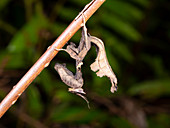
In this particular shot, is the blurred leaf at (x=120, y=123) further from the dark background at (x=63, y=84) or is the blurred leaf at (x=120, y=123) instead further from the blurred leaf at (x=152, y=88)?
the blurred leaf at (x=152, y=88)

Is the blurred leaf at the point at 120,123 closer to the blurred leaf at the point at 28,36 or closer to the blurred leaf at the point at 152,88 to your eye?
the blurred leaf at the point at 152,88

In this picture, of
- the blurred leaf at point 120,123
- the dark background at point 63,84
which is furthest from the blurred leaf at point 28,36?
the blurred leaf at point 120,123

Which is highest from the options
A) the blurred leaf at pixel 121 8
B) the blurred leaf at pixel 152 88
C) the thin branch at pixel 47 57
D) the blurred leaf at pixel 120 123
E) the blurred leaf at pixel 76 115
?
the blurred leaf at pixel 121 8

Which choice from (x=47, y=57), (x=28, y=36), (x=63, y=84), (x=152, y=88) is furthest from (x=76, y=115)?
(x=47, y=57)

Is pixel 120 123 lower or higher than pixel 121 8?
lower

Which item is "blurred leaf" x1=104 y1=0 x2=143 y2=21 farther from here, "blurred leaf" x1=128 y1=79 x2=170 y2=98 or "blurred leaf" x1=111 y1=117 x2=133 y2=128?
"blurred leaf" x1=111 y1=117 x2=133 y2=128

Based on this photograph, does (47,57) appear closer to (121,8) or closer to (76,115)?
(76,115)

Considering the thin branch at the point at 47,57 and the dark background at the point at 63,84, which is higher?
the dark background at the point at 63,84

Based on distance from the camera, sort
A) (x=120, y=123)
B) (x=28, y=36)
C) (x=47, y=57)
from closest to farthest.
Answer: (x=47, y=57) < (x=28, y=36) < (x=120, y=123)

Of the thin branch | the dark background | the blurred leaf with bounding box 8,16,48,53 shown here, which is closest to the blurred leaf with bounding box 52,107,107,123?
the dark background

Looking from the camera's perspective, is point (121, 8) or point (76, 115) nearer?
point (76, 115)

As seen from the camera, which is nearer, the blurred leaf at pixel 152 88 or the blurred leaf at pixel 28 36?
the blurred leaf at pixel 28 36

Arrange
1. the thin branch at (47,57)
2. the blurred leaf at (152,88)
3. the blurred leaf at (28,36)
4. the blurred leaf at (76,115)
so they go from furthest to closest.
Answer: the blurred leaf at (152,88) → the blurred leaf at (76,115) → the blurred leaf at (28,36) → the thin branch at (47,57)

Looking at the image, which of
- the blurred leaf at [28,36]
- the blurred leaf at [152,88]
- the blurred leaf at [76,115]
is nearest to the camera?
the blurred leaf at [28,36]
